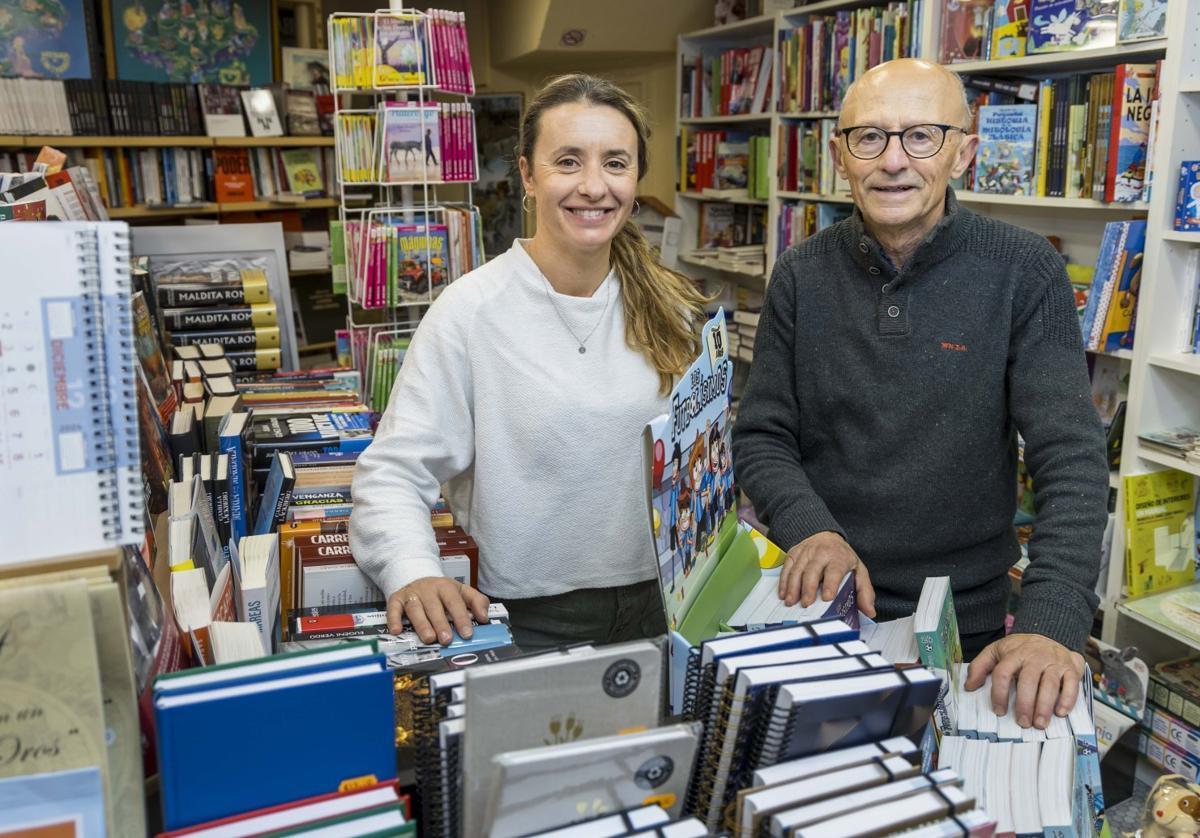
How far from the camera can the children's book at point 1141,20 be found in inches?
96.9

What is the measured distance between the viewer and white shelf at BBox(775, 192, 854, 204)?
12.7ft

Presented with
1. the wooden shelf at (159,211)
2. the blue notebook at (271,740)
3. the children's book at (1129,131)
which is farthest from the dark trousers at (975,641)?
the wooden shelf at (159,211)

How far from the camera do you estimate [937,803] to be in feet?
2.48

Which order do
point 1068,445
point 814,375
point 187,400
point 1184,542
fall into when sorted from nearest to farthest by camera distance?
point 1068,445 → point 814,375 → point 187,400 → point 1184,542

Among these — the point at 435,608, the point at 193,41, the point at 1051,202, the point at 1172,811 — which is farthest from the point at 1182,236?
the point at 193,41

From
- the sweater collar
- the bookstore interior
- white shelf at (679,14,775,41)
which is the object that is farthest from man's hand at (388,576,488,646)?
white shelf at (679,14,775,41)

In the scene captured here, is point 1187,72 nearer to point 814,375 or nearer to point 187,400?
point 814,375

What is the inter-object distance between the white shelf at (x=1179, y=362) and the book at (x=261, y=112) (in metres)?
4.53

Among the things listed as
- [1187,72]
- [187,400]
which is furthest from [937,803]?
[1187,72]

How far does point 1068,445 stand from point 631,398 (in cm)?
64

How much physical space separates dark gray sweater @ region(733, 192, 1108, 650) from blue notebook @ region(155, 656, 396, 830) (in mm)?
805

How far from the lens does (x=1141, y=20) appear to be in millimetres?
2496

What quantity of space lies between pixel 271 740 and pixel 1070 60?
9.37ft

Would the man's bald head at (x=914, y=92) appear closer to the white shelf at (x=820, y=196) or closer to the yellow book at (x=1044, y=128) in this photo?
the yellow book at (x=1044, y=128)
